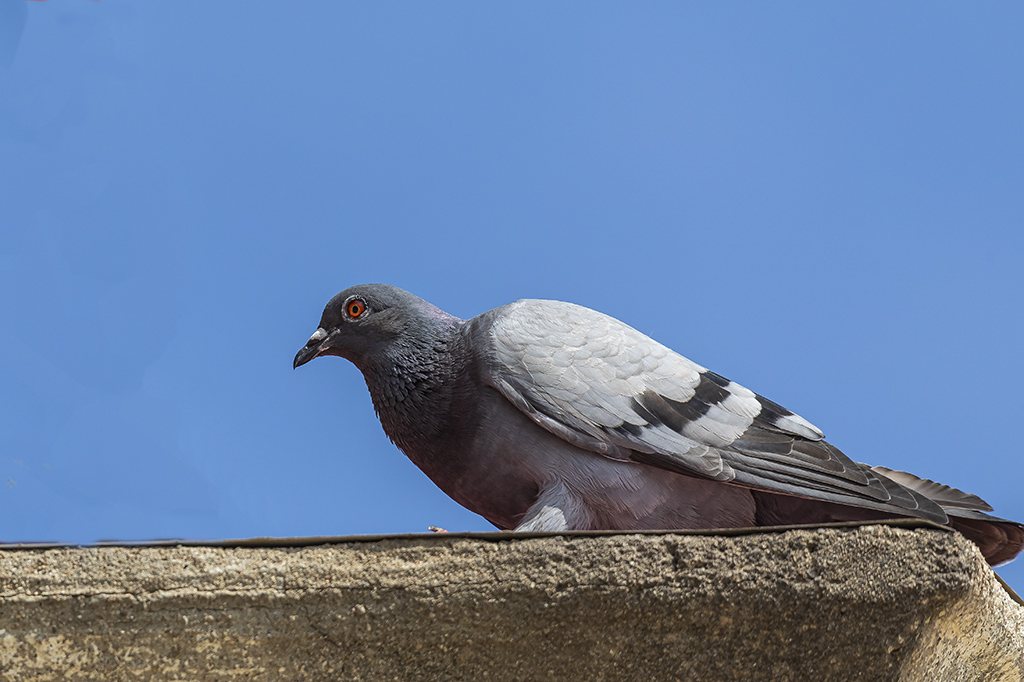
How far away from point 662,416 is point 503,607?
677 mm

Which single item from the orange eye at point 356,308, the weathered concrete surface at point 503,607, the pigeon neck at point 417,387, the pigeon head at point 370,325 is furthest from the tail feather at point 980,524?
the orange eye at point 356,308

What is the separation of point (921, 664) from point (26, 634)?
5.08ft

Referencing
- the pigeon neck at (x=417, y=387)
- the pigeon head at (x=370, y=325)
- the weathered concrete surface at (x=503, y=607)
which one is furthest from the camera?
the pigeon head at (x=370, y=325)

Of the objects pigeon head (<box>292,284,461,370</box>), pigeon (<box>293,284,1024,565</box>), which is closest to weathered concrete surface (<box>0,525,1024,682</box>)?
pigeon (<box>293,284,1024,565</box>)

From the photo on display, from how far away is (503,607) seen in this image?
1581 millimetres

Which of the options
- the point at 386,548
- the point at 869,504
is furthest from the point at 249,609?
the point at 869,504

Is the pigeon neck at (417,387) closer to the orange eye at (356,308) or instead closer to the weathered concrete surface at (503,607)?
the orange eye at (356,308)

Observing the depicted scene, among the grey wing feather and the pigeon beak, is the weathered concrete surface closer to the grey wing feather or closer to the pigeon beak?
the grey wing feather

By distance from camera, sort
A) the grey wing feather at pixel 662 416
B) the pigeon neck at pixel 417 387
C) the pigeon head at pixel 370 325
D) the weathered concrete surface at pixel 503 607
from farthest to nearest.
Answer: the pigeon head at pixel 370 325
the pigeon neck at pixel 417 387
the grey wing feather at pixel 662 416
the weathered concrete surface at pixel 503 607

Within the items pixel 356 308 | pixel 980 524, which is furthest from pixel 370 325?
pixel 980 524

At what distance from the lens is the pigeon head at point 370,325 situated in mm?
2309

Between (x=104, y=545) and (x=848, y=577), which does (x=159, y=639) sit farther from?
(x=848, y=577)

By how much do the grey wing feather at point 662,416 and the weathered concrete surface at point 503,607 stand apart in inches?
17.1

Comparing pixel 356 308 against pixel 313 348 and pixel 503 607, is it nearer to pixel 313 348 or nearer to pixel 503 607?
pixel 313 348
